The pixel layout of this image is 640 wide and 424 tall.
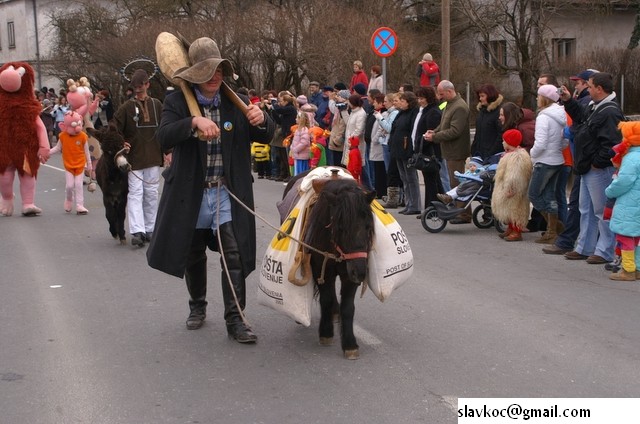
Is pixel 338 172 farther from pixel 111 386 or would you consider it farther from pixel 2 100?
pixel 2 100

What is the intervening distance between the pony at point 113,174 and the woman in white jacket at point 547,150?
16.1 feet

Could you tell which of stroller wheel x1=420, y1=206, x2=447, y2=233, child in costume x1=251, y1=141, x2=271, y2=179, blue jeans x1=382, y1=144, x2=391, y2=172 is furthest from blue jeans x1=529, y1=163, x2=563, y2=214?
child in costume x1=251, y1=141, x2=271, y2=179

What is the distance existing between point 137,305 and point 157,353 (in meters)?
1.65

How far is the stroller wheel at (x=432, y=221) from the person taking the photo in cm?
1241

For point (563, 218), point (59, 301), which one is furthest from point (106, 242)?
point (563, 218)

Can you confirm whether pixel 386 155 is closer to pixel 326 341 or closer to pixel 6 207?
pixel 6 207

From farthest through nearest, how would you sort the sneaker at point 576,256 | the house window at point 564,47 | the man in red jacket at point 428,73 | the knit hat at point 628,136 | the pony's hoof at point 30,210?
1. the house window at point 564,47
2. the man in red jacket at point 428,73
3. the pony's hoof at point 30,210
4. the sneaker at point 576,256
5. the knit hat at point 628,136

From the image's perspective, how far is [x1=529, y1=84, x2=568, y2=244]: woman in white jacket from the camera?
10.8 meters

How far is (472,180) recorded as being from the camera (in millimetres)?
12289

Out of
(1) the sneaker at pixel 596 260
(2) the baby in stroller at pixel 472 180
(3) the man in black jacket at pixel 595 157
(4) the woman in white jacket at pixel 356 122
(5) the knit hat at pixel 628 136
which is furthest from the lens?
(4) the woman in white jacket at pixel 356 122

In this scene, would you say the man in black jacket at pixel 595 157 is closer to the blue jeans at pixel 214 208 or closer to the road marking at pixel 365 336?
the road marking at pixel 365 336

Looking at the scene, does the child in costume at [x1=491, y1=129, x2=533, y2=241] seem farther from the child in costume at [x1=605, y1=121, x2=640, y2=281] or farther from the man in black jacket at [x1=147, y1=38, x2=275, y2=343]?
the man in black jacket at [x1=147, y1=38, x2=275, y2=343]

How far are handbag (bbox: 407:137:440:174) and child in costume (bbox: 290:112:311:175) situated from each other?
4.06 m

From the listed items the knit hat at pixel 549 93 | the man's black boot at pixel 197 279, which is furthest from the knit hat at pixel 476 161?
the man's black boot at pixel 197 279
